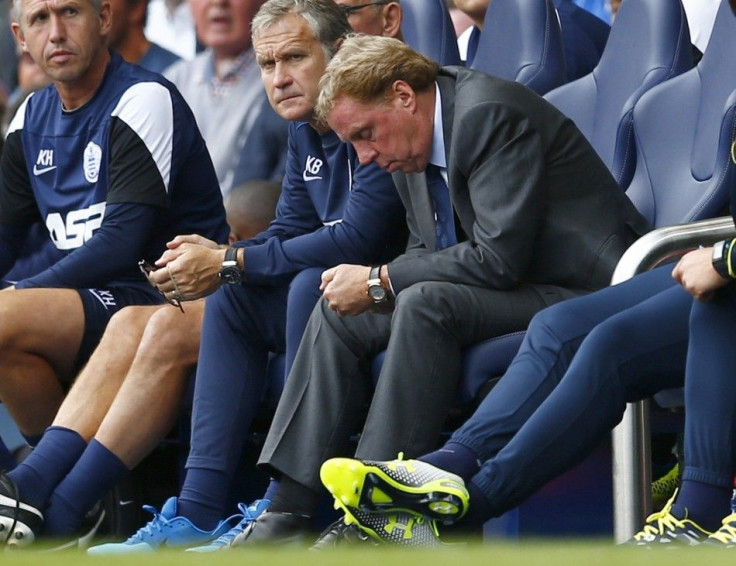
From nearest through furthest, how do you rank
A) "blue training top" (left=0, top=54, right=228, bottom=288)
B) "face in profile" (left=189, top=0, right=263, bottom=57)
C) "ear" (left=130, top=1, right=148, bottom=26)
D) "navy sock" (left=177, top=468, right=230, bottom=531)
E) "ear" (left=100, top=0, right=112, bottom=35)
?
"navy sock" (left=177, top=468, right=230, bottom=531), "blue training top" (left=0, top=54, right=228, bottom=288), "ear" (left=100, top=0, right=112, bottom=35), "face in profile" (left=189, top=0, right=263, bottom=57), "ear" (left=130, top=1, right=148, bottom=26)

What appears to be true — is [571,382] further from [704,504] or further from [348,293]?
[348,293]

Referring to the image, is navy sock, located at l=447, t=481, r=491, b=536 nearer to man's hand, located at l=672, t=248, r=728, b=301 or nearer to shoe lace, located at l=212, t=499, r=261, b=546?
man's hand, located at l=672, t=248, r=728, b=301

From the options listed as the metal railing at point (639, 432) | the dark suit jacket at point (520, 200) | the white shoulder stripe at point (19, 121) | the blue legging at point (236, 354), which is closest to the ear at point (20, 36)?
the white shoulder stripe at point (19, 121)

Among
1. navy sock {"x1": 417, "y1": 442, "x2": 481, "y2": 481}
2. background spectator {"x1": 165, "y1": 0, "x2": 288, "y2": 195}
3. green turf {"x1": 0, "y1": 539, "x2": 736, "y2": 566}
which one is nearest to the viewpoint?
green turf {"x1": 0, "y1": 539, "x2": 736, "y2": 566}

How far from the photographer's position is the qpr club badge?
389 cm

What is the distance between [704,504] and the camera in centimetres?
235

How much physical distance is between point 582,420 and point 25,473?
4.43 ft

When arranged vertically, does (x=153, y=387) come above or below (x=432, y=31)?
below

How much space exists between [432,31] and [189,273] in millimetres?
1174

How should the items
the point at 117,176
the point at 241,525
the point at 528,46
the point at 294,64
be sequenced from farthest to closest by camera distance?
the point at 528,46 → the point at 117,176 → the point at 294,64 → the point at 241,525

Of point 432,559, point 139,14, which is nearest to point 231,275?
point 139,14

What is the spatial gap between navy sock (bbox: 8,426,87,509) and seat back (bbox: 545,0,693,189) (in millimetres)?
1345

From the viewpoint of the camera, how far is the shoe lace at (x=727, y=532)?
7.40ft

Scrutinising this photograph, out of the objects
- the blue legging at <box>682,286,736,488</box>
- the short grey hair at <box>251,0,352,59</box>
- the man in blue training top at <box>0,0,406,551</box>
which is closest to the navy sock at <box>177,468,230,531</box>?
the man in blue training top at <box>0,0,406,551</box>
